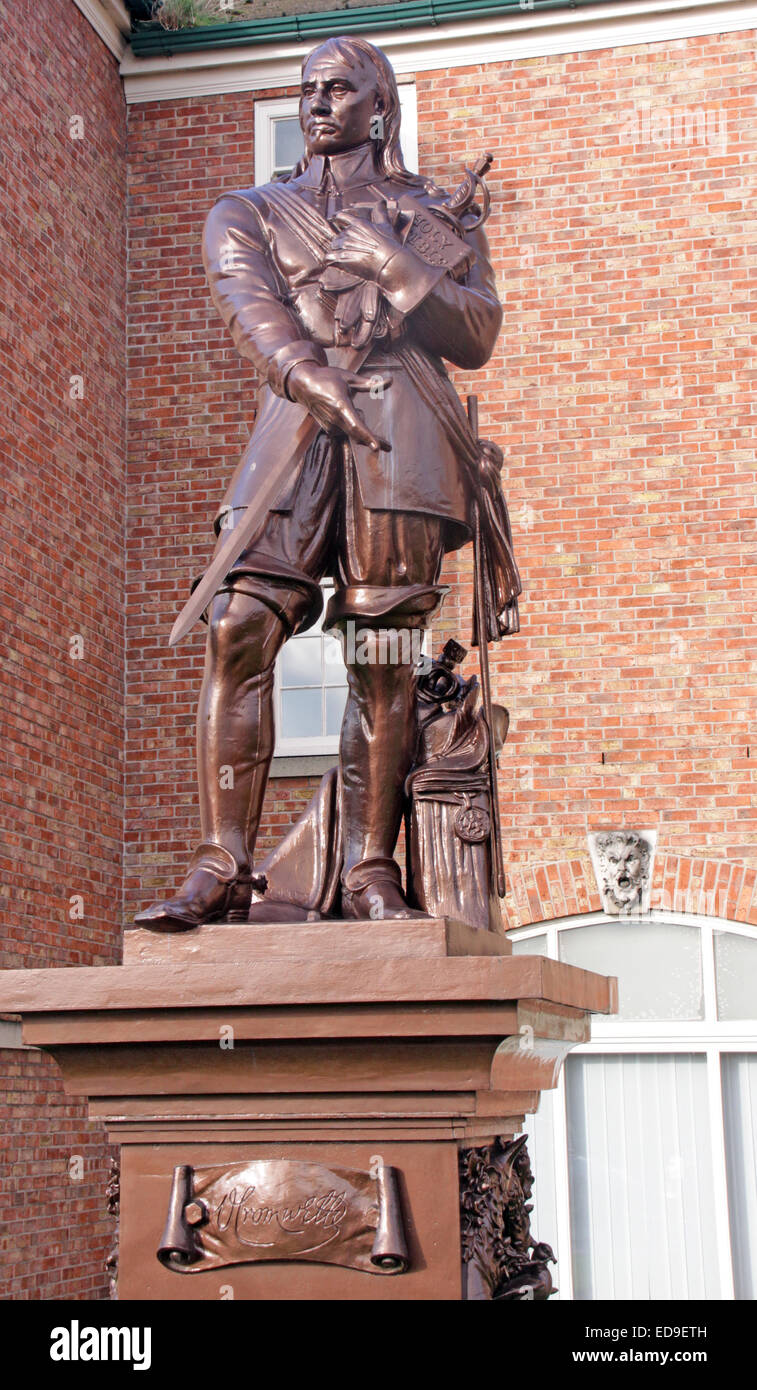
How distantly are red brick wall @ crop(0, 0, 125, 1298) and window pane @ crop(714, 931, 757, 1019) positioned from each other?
11.5 feet

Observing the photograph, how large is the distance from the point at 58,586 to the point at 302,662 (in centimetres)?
171

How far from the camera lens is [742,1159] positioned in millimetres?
8609

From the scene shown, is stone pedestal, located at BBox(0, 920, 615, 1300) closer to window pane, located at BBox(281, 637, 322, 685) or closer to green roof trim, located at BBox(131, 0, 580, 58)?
window pane, located at BBox(281, 637, 322, 685)

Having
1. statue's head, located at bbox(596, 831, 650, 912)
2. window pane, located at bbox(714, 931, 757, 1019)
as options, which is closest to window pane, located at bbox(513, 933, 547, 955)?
statue's head, located at bbox(596, 831, 650, 912)

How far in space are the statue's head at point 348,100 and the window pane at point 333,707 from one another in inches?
243

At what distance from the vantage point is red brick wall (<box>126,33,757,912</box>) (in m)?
8.95

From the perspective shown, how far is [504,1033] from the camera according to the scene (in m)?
2.54

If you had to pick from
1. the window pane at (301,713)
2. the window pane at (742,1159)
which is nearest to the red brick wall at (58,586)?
the window pane at (301,713)

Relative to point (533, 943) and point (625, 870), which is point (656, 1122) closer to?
point (533, 943)

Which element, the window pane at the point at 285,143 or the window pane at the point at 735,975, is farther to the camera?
the window pane at the point at 285,143

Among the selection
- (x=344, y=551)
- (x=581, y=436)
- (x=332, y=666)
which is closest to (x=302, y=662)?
(x=332, y=666)

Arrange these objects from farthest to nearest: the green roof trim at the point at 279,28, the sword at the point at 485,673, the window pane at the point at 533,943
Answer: the green roof trim at the point at 279,28 → the window pane at the point at 533,943 → the sword at the point at 485,673

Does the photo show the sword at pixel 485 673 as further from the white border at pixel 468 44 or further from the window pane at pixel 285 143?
the window pane at pixel 285 143

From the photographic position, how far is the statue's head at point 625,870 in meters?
8.72
